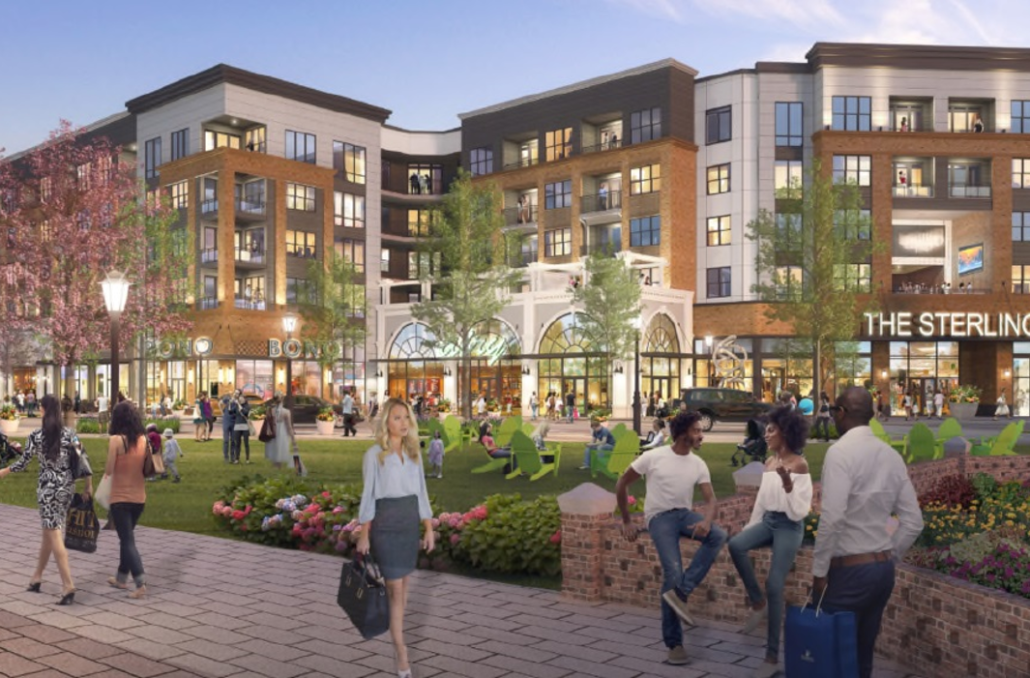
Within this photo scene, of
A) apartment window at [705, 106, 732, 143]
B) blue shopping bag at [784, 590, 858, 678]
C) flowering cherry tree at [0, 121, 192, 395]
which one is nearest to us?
blue shopping bag at [784, 590, 858, 678]

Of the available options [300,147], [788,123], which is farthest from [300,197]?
[788,123]

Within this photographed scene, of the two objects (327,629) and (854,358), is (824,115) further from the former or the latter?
(327,629)

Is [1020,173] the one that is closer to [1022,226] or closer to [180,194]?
[1022,226]

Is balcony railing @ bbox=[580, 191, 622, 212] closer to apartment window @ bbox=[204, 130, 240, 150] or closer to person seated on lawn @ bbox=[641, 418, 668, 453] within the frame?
apartment window @ bbox=[204, 130, 240, 150]

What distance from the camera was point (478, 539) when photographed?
1017 cm

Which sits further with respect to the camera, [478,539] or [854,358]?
[854,358]

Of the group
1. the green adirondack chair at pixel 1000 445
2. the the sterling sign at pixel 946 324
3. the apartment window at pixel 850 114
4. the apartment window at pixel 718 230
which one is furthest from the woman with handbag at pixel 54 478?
the apartment window at pixel 850 114

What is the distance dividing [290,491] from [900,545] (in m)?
9.31

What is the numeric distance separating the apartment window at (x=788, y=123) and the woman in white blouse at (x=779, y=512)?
53.7 meters

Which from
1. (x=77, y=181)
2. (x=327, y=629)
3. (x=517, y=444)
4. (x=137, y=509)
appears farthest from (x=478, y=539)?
(x=77, y=181)

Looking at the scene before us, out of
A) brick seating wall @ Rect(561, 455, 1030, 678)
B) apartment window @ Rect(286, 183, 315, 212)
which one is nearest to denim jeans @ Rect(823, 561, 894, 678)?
brick seating wall @ Rect(561, 455, 1030, 678)

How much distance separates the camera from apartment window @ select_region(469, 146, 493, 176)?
68.5m

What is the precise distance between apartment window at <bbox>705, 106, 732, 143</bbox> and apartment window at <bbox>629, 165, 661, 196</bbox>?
3.77 meters

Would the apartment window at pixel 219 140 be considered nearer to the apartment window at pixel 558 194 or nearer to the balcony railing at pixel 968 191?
the apartment window at pixel 558 194
